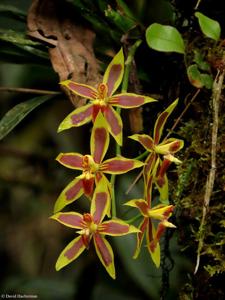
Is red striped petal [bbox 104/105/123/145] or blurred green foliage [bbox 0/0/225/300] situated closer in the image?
red striped petal [bbox 104/105/123/145]

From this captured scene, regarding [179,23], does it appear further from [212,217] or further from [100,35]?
[212,217]

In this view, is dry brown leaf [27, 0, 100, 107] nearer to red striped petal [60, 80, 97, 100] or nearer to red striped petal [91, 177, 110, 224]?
red striped petal [60, 80, 97, 100]

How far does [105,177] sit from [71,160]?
62mm

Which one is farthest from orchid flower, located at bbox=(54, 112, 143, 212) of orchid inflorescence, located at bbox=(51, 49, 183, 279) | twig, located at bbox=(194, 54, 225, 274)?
twig, located at bbox=(194, 54, 225, 274)

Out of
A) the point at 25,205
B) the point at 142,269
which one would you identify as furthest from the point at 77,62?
the point at 25,205

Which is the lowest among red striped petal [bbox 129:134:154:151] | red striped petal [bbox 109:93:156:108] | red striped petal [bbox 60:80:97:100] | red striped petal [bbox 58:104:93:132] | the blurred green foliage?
the blurred green foliage

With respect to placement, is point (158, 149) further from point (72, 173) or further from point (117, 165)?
point (72, 173)

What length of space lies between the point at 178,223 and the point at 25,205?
130cm

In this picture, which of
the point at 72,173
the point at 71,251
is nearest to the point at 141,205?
the point at 71,251

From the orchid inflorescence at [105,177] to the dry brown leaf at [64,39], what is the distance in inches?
6.6

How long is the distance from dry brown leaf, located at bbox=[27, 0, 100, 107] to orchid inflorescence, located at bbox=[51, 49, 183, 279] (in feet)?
0.55

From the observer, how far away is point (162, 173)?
0.90 meters

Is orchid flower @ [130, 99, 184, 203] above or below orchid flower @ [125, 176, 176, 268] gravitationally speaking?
above

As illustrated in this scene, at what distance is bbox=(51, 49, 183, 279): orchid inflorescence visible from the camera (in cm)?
83
